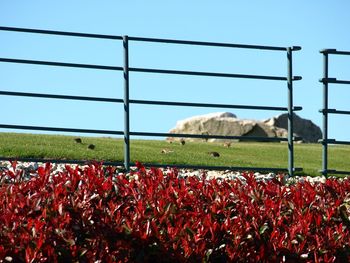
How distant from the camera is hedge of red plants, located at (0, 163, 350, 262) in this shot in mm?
3238

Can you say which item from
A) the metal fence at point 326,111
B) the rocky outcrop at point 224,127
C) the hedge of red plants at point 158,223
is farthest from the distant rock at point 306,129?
the hedge of red plants at point 158,223

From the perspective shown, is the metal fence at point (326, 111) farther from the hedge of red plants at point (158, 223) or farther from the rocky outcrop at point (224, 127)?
the rocky outcrop at point (224, 127)

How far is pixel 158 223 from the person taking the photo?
11.6 ft

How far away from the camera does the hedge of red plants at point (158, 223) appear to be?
10.6 ft

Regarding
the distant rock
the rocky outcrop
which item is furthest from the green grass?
the distant rock

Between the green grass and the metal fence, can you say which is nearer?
the metal fence

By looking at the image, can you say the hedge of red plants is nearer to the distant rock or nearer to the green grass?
the green grass

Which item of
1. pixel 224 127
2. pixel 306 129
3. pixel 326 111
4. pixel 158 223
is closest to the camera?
pixel 158 223

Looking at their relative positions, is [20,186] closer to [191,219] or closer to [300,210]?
[191,219]

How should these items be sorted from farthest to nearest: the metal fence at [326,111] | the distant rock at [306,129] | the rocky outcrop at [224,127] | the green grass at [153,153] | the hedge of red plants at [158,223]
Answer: the distant rock at [306,129] < the rocky outcrop at [224,127] < the green grass at [153,153] < the metal fence at [326,111] < the hedge of red plants at [158,223]

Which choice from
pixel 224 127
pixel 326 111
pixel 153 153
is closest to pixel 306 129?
pixel 224 127

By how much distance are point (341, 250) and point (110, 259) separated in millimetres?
1365

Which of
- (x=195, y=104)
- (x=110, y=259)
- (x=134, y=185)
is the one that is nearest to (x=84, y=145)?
(x=195, y=104)

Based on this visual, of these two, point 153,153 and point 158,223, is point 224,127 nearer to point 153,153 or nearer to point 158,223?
point 153,153
